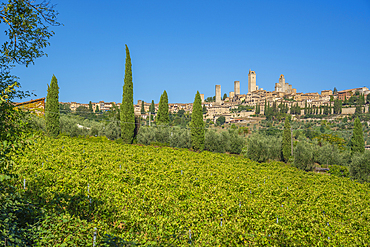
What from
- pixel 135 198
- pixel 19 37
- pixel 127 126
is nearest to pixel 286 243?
pixel 135 198

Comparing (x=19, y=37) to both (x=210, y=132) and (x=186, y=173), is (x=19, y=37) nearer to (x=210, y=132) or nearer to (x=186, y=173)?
(x=186, y=173)

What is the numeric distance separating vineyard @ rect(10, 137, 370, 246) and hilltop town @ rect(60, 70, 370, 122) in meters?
70.5

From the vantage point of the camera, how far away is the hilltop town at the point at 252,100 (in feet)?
297

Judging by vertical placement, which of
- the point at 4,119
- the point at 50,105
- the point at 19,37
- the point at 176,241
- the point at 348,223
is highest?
the point at 50,105

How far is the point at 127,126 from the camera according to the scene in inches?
902

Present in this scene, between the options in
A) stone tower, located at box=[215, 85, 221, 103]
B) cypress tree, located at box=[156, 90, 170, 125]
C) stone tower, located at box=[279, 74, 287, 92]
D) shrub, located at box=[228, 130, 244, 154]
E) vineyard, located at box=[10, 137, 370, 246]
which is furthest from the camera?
stone tower, located at box=[279, 74, 287, 92]

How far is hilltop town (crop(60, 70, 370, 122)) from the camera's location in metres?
90.4

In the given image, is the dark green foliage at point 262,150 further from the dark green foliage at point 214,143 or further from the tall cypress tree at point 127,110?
the tall cypress tree at point 127,110

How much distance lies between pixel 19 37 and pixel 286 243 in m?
5.37

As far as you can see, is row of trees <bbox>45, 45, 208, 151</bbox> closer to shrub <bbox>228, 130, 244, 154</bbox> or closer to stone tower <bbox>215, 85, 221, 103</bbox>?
shrub <bbox>228, 130, 244, 154</bbox>

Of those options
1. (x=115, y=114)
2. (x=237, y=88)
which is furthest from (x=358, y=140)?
(x=237, y=88)

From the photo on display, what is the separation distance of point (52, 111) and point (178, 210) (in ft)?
62.9

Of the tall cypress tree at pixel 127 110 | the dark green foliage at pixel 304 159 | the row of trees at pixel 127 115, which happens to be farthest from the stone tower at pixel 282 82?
the tall cypress tree at pixel 127 110

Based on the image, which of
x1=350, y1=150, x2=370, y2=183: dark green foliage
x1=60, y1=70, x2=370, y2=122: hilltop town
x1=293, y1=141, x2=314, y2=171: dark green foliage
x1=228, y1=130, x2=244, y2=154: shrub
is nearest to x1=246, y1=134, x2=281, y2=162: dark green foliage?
x1=228, y1=130, x2=244, y2=154: shrub
